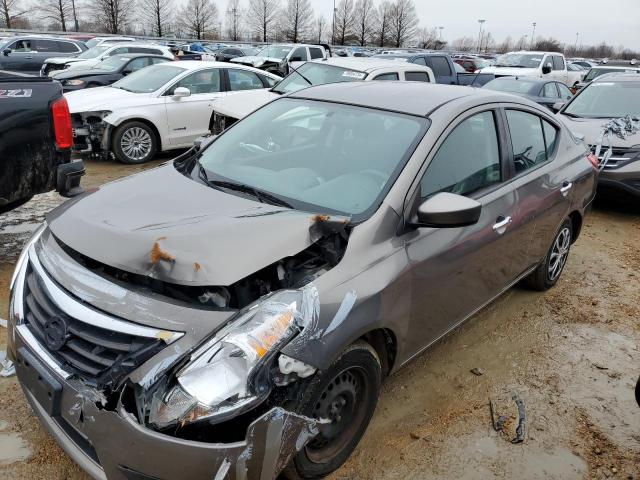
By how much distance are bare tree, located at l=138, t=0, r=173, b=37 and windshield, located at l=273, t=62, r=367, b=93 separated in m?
54.8

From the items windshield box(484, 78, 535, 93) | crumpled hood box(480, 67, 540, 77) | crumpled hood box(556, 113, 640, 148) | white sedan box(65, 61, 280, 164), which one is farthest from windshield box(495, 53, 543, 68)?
white sedan box(65, 61, 280, 164)

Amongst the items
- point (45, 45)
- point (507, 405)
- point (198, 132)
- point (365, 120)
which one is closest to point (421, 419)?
point (507, 405)

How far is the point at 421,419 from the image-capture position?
3.01 metres

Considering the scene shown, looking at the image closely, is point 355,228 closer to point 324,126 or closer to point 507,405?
point 324,126

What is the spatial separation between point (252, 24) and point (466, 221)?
70198 millimetres

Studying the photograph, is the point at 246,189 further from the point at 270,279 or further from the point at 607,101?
the point at 607,101

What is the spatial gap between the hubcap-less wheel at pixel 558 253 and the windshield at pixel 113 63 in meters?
10.3

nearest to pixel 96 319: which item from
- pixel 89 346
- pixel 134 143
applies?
pixel 89 346

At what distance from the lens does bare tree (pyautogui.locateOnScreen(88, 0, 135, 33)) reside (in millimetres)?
50281

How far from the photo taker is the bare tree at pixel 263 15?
65625mm

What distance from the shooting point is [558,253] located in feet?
15.0

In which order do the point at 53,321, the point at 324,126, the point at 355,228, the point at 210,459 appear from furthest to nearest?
the point at 324,126 < the point at 355,228 < the point at 53,321 < the point at 210,459

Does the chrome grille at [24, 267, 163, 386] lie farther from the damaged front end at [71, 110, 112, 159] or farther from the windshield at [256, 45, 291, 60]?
the windshield at [256, 45, 291, 60]

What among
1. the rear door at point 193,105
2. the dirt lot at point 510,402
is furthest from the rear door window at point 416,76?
the dirt lot at point 510,402
